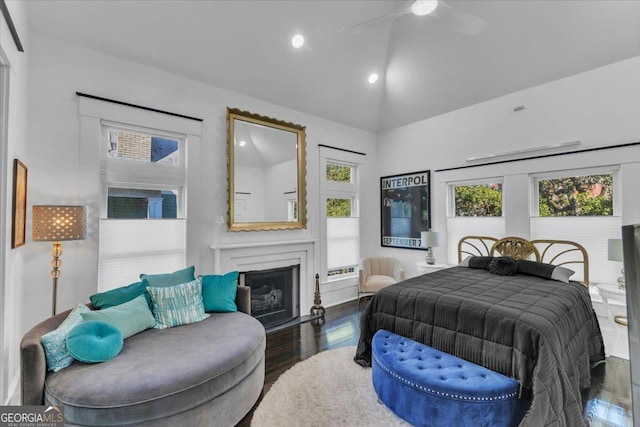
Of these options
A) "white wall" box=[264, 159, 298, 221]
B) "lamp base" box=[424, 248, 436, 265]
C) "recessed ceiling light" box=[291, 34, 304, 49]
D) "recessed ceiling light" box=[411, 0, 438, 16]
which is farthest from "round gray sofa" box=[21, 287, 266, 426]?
"recessed ceiling light" box=[291, 34, 304, 49]

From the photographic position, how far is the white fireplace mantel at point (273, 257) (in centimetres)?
358

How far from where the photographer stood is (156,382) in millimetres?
1719

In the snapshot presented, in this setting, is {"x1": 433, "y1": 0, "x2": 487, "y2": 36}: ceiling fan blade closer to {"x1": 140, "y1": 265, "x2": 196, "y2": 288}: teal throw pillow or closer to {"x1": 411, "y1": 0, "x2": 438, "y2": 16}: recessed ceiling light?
{"x1": 411, "y1": 0, "x2": 438, "y2": 16}: recessed ceiling light

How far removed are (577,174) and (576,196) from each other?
0.27 m

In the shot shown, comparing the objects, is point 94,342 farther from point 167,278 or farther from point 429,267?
point 429,267

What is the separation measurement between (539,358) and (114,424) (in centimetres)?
254

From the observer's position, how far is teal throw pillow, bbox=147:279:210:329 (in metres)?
2.53

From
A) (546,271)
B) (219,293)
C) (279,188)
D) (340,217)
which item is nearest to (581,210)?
(546,271)

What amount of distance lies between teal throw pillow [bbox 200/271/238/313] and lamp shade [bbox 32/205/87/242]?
1107 mm

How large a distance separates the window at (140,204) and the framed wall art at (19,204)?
574 millimetres

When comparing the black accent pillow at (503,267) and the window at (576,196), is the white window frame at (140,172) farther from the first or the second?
the window at (576,196)

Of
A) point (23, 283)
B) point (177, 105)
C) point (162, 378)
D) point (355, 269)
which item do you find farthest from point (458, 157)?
point (23, 283)

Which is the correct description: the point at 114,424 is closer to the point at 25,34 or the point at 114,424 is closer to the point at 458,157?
the point at 25,34

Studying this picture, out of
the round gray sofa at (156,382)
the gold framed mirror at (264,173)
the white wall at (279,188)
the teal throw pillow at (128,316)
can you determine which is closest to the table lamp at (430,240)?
the gold framed mirror at (264,173)
